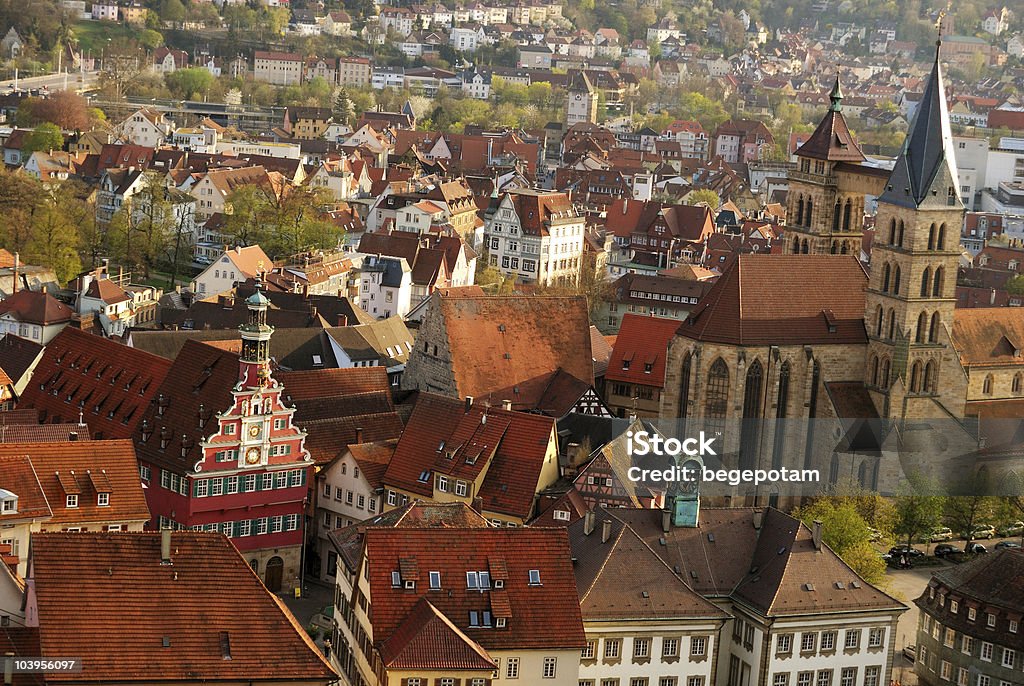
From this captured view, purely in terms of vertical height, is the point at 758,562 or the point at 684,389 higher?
the point at 758,562

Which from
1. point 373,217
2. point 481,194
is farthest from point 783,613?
point 481,194

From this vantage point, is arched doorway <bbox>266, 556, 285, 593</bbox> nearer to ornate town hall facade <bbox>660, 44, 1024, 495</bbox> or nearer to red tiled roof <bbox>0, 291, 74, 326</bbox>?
ornate town hall facade <bbox>660, 44, 1024, 495</bbox>

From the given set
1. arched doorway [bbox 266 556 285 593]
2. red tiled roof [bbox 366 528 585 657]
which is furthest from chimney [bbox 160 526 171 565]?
arched doorway [bbox 266 556 285 593]

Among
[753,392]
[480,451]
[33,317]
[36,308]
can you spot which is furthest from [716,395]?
[36,308]

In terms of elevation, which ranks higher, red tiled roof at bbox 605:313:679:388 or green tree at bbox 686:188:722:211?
red tiled roof at bbox 605:313:679:388

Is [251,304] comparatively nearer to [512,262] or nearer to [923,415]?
[923,415]

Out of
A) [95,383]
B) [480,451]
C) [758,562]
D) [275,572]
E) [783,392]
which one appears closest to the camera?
[758,562]

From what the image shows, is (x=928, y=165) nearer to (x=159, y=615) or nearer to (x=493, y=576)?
(x=493, y=576)

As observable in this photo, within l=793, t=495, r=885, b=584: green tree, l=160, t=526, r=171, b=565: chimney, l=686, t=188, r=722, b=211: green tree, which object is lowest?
l=686, t=188, r=722, b=211: green tree
